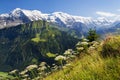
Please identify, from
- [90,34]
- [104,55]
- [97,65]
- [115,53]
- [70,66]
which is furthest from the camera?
[90,34]

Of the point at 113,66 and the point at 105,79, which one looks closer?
the point at 105,79

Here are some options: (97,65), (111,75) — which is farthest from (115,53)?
(111,75)

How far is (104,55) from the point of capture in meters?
8.34

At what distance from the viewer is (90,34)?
5219 cm

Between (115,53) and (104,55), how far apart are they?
93cm

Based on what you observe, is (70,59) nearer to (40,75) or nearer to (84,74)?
(40,75)

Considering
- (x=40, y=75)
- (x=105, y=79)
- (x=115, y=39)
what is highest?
(x=115, y=39)

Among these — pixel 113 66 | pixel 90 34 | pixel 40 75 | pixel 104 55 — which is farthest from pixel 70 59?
pixel 90 34

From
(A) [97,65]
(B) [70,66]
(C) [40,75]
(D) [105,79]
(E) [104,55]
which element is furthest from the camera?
(C) [40,75]

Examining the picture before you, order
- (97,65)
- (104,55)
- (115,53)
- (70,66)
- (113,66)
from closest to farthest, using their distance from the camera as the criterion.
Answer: (113,66)
(97,65)
(115,53)
(104,55)
(70,66)

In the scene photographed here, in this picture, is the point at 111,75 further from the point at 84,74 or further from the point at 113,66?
the point at 84,74

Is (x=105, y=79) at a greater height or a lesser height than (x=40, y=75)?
greater

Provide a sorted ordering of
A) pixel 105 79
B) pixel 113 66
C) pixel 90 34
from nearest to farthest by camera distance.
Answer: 1. pixel 105 79
2. pixel 113 66
3. pixel 90 34

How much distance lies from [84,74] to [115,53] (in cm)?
126
